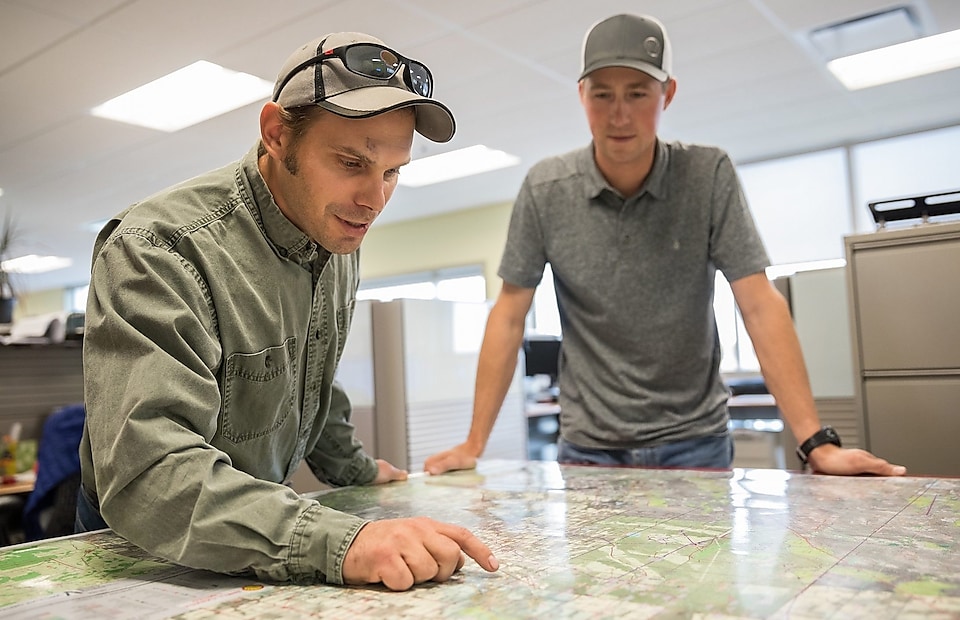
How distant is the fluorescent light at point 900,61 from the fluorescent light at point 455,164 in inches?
98.6

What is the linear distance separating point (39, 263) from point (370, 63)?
11074mm

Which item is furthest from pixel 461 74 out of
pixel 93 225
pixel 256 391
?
pixel 93 225

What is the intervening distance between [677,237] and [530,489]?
2.20ft

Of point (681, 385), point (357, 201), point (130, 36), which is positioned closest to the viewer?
point (357, 201)

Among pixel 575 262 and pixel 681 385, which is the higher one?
pixel 575 262

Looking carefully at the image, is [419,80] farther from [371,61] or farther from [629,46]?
[629,46]

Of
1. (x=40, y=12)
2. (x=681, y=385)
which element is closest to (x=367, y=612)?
(x=681, y=385)

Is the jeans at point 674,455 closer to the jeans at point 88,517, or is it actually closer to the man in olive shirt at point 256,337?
the man in olive shirt at point 256,337

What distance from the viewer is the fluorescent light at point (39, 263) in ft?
33.2

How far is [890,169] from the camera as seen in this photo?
5.99m

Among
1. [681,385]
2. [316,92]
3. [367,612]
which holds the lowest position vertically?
[367,612]

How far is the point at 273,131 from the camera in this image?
1059 millimetres

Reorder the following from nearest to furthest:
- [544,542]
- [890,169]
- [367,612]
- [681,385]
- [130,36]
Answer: [367,612]
[544,542]
[681,385]
[130,36]
[890,169]

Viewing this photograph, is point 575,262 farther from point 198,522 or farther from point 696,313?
point 198,522
